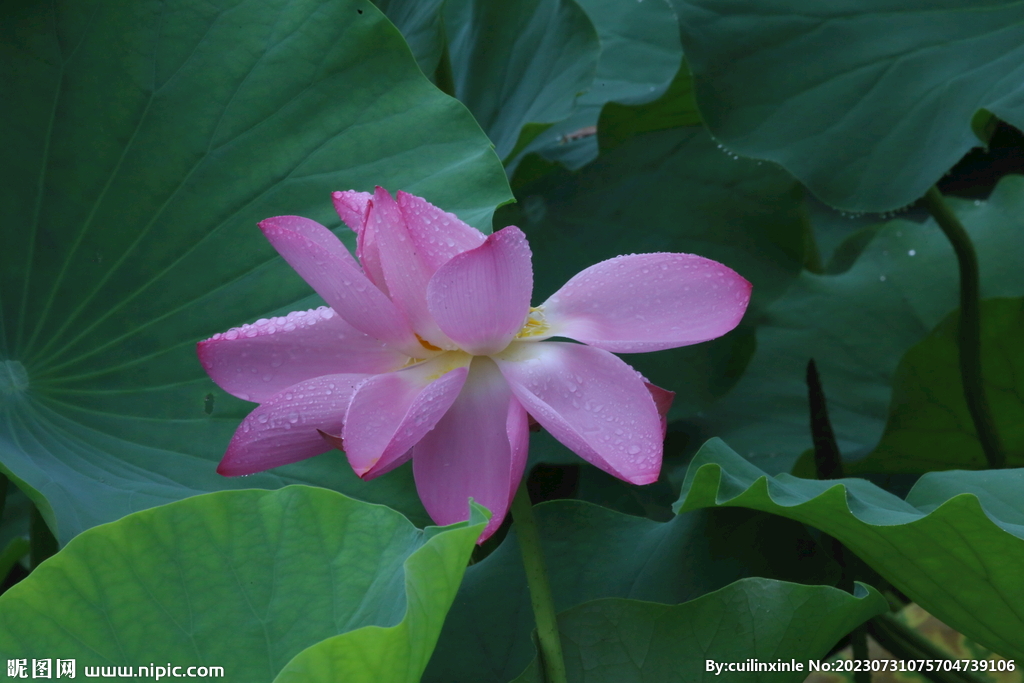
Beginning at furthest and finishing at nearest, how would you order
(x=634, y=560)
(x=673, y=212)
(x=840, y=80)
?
(x=673, y=212), (x=840, y=80), (x=634, y=560)

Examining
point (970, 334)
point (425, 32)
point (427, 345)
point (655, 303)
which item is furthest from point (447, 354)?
point (970, 334)

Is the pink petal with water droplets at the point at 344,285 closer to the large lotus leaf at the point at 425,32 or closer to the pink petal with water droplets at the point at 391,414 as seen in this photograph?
the pink petal with water droplets at the point at 391,414

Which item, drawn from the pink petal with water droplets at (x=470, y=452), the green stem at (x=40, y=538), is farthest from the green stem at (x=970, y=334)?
the green stem at (x=40, y=538)

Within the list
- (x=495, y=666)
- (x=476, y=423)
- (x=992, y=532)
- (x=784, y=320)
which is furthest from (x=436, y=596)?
(x=784, y=320)

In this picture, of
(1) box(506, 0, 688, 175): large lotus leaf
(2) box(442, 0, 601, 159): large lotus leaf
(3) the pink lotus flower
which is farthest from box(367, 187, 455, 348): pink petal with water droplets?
(1) box(506, 0, 688, 175): large lotus leaf

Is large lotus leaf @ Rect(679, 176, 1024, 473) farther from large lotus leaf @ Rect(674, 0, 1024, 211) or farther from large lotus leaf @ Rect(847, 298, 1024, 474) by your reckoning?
large lotus leaf @ Rect(674, 0, 1024, 211)

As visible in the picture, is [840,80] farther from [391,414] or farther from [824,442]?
[391,414]

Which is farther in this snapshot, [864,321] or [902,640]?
[864,321]
